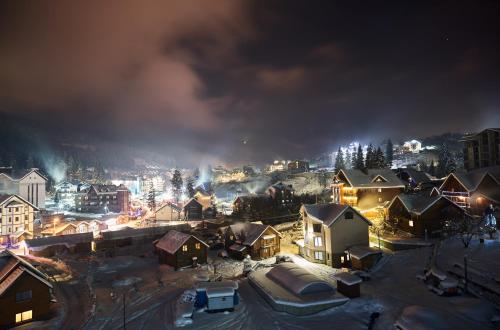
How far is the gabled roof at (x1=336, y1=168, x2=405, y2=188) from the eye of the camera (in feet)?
212

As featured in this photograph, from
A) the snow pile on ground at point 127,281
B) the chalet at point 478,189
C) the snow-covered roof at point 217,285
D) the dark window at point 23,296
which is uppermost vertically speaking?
the chalet at point 478,189

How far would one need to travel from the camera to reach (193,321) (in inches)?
1040

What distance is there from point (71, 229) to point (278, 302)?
6339 centimetres

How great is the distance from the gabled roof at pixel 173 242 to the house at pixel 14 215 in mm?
36152

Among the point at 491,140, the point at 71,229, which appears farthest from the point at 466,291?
the point at 71,229

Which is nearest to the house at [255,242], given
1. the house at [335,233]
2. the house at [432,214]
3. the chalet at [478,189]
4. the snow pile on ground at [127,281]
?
the house at [335,233]

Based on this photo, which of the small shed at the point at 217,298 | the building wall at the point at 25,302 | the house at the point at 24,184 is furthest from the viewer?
the house at the point at 24,184

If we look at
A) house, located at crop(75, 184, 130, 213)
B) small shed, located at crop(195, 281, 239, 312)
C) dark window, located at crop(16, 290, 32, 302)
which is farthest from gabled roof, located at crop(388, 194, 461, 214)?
house, located at crop(75, 184, 130, 213)

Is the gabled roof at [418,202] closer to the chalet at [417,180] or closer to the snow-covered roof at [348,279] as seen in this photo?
the snow-covered roof at [348,279]

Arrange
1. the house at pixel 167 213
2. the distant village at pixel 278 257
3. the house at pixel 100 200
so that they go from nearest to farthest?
the distant village at pixel 278 257 → the house at pixel 167 213 → the house at pixel 100 200

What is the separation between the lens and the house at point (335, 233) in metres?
41.8

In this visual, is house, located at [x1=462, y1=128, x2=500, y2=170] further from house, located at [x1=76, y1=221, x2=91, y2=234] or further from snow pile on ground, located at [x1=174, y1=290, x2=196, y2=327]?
house, located at [x1=76, y1=221, x2=91, y2=234]

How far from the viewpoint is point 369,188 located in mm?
65500

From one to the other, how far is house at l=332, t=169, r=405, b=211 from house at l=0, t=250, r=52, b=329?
56.8 metres
